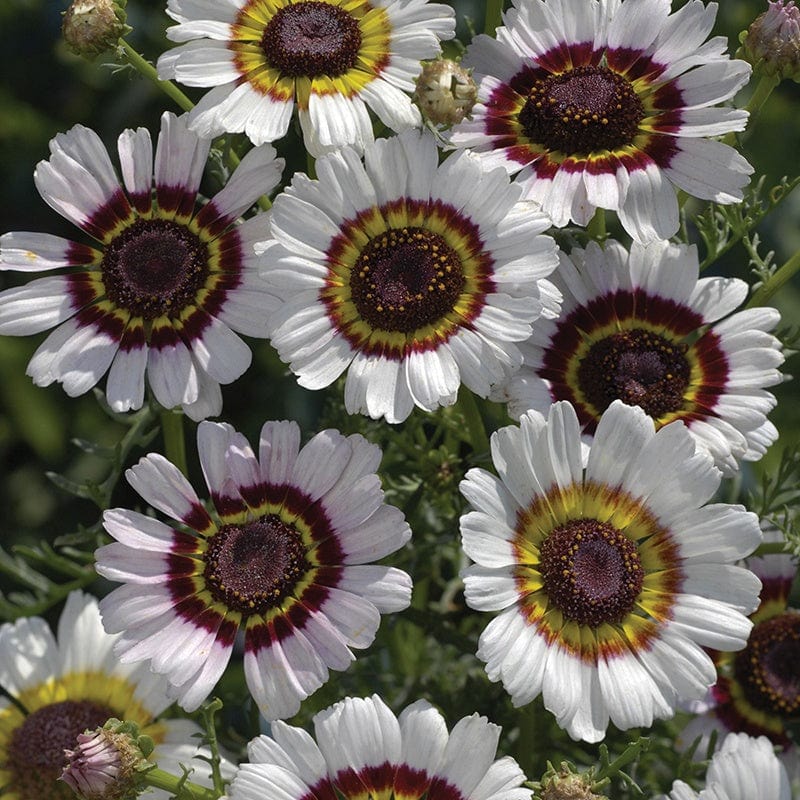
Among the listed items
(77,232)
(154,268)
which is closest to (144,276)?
(154,268)

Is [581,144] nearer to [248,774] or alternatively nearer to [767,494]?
[767,494]

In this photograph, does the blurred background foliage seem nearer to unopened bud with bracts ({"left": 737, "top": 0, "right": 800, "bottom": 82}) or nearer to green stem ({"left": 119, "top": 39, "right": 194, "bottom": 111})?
green stem ({"left": 119, "top": 39, "right": 194, "bottom": 111})

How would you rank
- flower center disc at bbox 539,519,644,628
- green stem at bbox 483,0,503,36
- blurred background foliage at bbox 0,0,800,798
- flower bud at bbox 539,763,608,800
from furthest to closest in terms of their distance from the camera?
1. blurred background foliage at bbox 0,0,800,798
2. green stem at bbox 483,0,503,36
3. flower center disc at bbox 539,519,644,628
4. flower bud at bbox 539,763,608,800

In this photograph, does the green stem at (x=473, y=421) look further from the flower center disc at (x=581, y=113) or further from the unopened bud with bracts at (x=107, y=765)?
the unopened bud with bracts at (x=107, y=765)

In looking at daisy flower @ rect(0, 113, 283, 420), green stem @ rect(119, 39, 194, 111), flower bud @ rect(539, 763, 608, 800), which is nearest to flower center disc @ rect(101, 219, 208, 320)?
daisy flower @ rect(0, 113, 283, 420)

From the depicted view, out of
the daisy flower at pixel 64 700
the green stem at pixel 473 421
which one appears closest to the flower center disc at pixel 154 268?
the green stem at pixel 473 421
